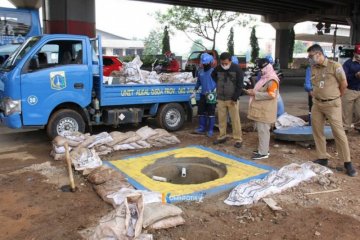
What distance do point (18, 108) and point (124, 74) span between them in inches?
99.9

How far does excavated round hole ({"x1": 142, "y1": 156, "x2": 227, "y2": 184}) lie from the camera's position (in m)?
6.13

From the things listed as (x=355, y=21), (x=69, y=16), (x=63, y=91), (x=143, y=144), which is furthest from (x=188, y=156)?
(x=355, y=21)

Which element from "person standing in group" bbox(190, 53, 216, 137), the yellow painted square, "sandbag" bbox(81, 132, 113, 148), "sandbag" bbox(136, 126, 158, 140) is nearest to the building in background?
"person standing in group" bbox(190, 53, 216, 137)

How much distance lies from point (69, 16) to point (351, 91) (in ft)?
51.7

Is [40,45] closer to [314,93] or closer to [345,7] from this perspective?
[314,93]

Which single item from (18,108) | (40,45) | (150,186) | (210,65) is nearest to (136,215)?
(150,186)

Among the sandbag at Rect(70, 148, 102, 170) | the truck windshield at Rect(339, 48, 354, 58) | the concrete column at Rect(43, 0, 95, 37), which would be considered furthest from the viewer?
the truck windshield at Rect(339, 48, 354, 58)

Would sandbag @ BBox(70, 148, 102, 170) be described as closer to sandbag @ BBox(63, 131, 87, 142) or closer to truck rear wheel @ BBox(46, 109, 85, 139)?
sandbag @ BBox(63, 131, 87, 142)

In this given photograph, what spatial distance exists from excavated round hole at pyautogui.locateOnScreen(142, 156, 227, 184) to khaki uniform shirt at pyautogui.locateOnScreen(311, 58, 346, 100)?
→ 5.99ft

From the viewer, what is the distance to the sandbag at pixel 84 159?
19.4 feet

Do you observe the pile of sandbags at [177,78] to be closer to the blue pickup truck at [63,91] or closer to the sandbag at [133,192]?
the blue pickup truck at [63,91]

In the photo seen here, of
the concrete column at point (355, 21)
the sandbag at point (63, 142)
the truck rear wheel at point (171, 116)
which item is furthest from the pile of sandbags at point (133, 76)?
the concrete column at point (355, 21)

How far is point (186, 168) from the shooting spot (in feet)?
20.9

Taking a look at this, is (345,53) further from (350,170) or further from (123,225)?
(123,225)
